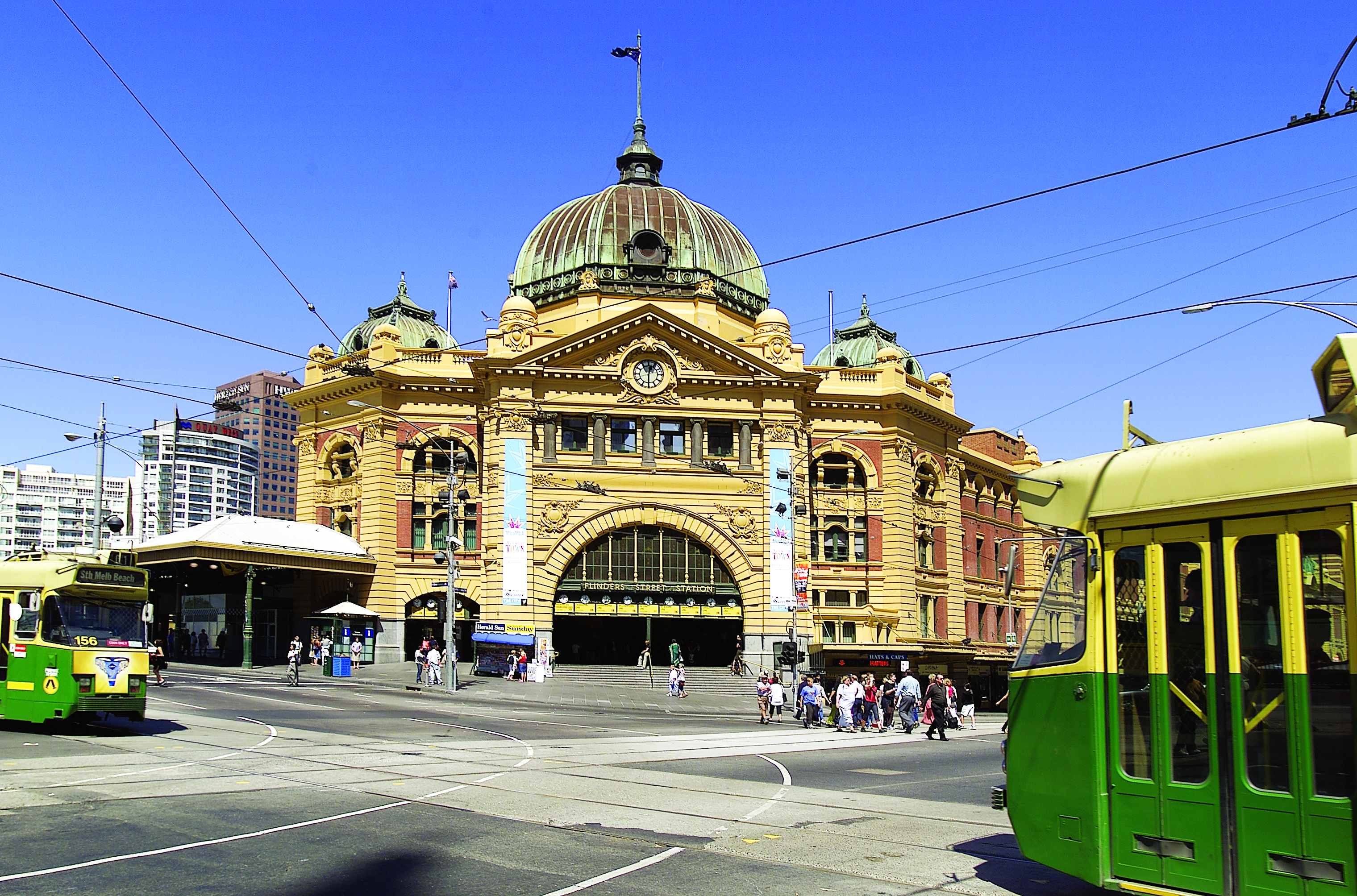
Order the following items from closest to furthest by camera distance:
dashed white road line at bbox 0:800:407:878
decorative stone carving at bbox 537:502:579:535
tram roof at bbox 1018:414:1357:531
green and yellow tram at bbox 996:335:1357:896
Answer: green and yellow tram at bbox 996:335:1357:896 < tram roof at bbox 1018:414:1357:531 < dashed white road line at bbox 0:800:407:878 < decorative stone carving at bbox 537:502:579:535

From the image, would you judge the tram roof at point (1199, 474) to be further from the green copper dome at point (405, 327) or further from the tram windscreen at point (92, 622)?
the green copper dome at point (405, 327)

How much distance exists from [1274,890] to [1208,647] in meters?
1.59

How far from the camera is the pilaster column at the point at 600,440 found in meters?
54.9

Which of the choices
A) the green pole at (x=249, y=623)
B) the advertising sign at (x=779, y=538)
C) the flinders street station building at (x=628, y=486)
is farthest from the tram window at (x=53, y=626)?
the advertising sign at (x=779, y=538)

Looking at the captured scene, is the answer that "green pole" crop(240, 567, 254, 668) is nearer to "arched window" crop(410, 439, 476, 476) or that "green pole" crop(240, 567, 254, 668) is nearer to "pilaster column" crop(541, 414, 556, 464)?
"arched window" crop(410, 439, 476, 476)

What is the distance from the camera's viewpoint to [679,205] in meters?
65.7

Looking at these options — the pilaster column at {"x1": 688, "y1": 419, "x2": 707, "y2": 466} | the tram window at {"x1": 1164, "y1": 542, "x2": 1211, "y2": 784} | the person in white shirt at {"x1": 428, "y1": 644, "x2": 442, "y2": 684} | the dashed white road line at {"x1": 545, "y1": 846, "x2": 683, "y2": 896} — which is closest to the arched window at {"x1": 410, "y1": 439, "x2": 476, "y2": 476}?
the pilaster column at {"x1": 688, "y1": 419, "x2": 707, "y2": 466}

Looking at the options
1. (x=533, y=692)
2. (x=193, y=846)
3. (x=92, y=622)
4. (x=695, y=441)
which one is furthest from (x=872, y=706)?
(x=193, y=846)

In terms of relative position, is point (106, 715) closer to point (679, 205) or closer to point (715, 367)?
point (715, 367)

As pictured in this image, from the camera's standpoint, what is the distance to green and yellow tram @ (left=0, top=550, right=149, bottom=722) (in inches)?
826

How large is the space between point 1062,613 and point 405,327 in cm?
5776

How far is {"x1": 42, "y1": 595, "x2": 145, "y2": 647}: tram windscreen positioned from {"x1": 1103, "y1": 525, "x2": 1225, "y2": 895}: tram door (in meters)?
18.3

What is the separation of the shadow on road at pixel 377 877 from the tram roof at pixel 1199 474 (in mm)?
5899

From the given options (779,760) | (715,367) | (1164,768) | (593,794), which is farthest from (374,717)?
(715,367)
